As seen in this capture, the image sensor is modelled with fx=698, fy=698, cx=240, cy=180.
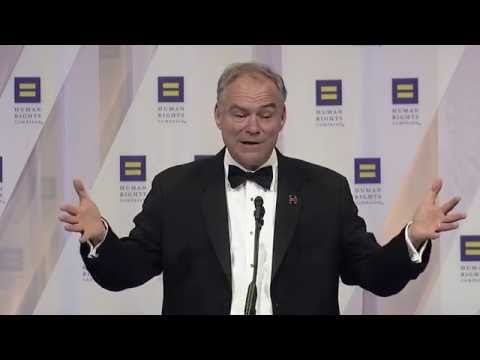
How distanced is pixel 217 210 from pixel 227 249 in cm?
19

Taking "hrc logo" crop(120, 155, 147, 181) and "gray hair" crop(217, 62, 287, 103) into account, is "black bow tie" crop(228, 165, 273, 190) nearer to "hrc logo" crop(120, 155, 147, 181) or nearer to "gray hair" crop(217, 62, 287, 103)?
"gray hair" crop(217, 62, 287, 103)

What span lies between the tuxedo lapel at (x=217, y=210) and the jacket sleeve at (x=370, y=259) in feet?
1.67

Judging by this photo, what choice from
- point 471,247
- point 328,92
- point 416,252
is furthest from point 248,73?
point 471,247

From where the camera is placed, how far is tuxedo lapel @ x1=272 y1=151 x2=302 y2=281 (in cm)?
286

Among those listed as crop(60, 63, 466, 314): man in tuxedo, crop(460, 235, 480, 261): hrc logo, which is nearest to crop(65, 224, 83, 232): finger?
crop(60, 63, 466, 314): man in tuxedo

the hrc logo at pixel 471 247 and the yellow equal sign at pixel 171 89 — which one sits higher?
the yellow equal sign at pixel 171 89

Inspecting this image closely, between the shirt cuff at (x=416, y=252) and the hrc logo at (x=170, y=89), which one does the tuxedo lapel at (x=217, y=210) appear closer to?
the shirt cuff at (x=416, y=252)

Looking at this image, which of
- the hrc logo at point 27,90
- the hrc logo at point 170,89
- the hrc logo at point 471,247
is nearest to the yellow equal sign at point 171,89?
the hrc logo at point 170,89

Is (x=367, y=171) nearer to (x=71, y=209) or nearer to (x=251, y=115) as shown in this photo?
(x=251, y=115)

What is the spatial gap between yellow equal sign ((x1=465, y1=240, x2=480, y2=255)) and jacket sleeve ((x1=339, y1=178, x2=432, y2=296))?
121 centimetres

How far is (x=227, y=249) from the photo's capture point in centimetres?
288

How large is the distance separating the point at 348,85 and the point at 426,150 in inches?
22.9

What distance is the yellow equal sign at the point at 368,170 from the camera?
13.2 feet

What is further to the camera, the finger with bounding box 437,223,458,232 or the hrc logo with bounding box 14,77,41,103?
the hrc logo with bounding box 14,77,41,103
